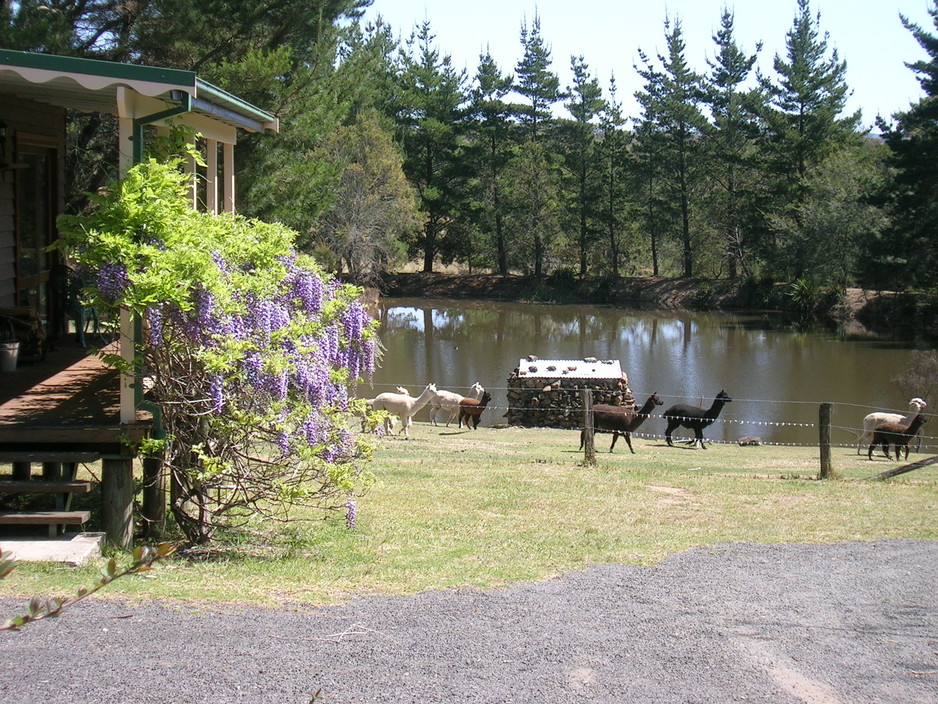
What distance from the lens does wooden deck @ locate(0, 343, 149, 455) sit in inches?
253

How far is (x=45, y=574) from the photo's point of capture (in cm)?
574

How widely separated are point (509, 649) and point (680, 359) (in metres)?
28.6

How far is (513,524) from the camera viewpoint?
8336mm

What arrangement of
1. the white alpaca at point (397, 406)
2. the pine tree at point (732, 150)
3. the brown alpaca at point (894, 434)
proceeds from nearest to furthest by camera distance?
the white alpaca at point (397, 406) < the brown alpaca at point (894, 434) < the pine tree at point (732, 150)

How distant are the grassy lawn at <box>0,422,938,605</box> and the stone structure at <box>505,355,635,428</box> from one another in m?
8.31

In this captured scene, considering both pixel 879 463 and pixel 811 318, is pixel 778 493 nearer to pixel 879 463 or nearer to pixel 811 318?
pixel 879 463

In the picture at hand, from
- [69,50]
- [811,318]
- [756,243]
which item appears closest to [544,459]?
[69,50]

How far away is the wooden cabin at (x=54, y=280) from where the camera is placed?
6277 millimetres

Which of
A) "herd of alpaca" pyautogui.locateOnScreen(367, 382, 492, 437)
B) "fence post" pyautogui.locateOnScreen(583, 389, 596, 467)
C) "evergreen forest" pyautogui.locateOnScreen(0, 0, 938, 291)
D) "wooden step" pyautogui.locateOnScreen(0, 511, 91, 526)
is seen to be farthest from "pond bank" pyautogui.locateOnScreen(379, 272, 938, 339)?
"wooden step" pyautogui.locateOnScreen(0, 511, 91, 526)

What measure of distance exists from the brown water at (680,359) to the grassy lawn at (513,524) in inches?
225

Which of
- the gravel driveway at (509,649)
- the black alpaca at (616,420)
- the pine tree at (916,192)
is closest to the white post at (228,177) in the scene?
the gravel driveway at (509,649)

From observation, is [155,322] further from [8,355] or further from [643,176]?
[643,176]

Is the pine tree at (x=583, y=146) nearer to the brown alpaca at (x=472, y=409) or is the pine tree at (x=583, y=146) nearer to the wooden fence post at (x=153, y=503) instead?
the brown alpaca at (x=472, y=409)

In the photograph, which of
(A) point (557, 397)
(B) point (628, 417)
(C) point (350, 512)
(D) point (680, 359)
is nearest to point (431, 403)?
(A) point (557, 397)
